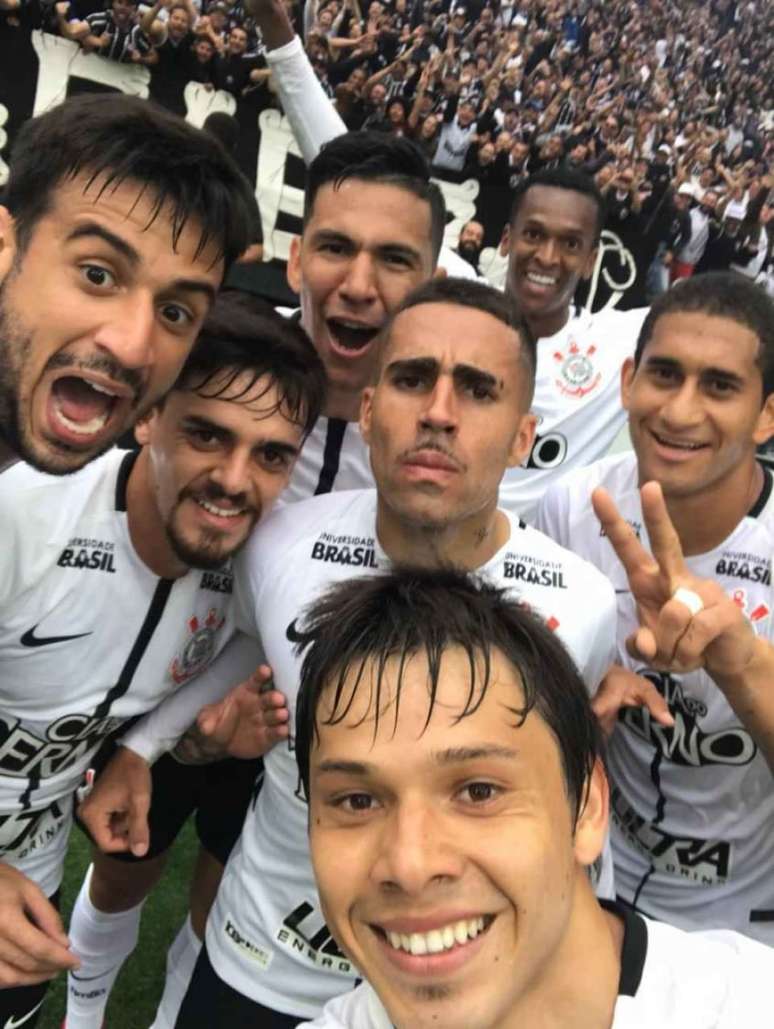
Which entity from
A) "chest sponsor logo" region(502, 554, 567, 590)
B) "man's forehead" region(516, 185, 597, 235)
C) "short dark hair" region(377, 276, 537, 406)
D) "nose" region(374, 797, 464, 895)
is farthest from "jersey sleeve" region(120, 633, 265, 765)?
"man's forehead" region(516, 185, 597, 235)

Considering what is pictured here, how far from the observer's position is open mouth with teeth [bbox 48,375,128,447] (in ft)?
4.87

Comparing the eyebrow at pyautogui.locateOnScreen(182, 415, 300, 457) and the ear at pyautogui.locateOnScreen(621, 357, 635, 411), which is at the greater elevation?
the ear at pyautogui.locateOnScreen(621, 357, 635, 411)

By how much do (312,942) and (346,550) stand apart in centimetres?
82

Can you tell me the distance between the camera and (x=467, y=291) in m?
2.07

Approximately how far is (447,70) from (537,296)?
440 cm

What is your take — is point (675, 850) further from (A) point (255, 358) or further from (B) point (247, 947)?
(A) point (255, 358)

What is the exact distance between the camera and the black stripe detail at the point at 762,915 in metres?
2.06

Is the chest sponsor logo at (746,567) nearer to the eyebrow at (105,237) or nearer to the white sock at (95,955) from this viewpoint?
the eyebrow at (105,237)

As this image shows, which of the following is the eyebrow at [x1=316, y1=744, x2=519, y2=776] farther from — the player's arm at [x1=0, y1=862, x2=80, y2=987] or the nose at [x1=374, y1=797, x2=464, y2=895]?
the player's arm at [x1=0, y1=862, x2=80, y2=987]

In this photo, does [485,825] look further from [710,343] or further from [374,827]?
[710,343]

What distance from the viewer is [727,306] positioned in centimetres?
217

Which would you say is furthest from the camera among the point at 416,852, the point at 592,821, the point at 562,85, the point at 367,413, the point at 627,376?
the point at 562,85

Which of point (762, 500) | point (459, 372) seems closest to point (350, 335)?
point (459, 372)

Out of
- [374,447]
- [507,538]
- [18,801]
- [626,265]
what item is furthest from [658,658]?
[626,265]
